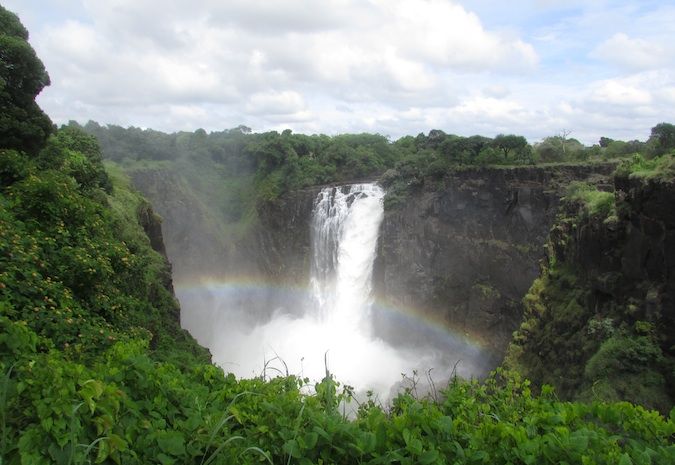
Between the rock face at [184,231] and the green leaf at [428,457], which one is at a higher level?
the green leaf at [428,457]

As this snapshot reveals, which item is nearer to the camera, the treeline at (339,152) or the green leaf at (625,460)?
the green leaf at (625,460)

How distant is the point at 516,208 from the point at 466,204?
128 inches

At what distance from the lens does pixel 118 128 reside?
57344 millimetres

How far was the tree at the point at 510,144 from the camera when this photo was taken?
3158 cm

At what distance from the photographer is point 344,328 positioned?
35.2 metres

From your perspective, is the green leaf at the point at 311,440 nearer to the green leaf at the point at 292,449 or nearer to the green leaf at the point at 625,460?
the green leaf at the point at 292,449

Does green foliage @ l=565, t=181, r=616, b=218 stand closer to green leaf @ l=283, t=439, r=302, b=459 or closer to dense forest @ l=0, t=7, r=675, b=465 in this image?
dense forest @ l=0, t=7, r=675, b=465

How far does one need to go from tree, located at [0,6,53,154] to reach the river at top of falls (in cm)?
2023

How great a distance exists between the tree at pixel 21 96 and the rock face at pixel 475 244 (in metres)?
23.3

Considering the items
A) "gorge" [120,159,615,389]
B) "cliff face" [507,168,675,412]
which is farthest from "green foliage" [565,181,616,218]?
"gorge" [120,159,615,389]

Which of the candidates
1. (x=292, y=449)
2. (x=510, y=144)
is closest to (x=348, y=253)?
(x=510, y=144)

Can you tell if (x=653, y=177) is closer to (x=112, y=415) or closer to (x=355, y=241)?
(x=112, y=415)

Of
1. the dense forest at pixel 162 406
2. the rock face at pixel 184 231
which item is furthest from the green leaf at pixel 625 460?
the rock face at pixel 184 231

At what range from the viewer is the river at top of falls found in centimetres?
3139
